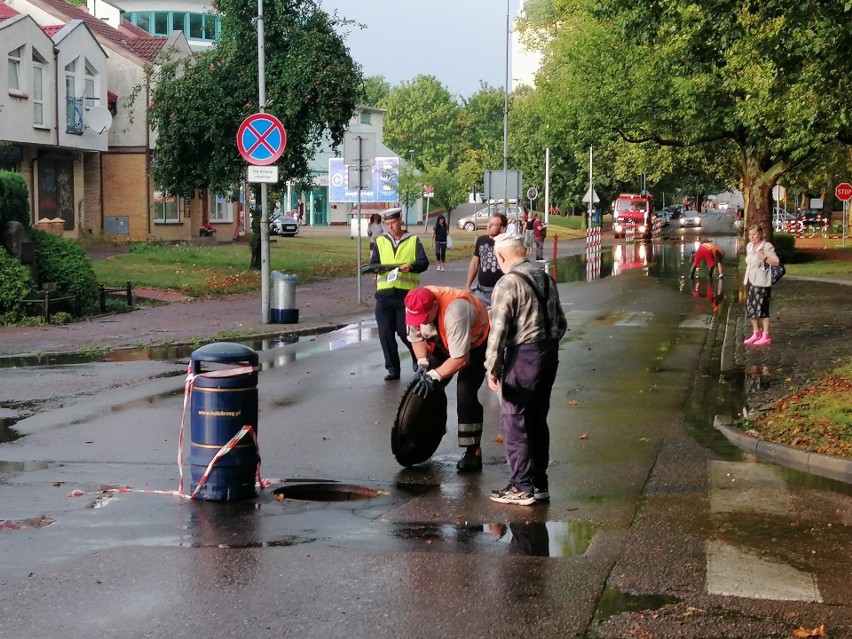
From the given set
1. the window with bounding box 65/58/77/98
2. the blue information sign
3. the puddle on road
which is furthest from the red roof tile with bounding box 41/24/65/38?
the puddle on road

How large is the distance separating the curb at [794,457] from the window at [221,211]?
134ft

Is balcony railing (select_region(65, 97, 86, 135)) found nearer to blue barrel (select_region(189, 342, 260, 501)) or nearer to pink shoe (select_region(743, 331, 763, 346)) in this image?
pink shoe (select_region(743, 331, 763, 346))

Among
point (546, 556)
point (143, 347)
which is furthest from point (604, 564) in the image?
point (143, 347)

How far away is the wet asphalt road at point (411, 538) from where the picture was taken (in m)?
5.44

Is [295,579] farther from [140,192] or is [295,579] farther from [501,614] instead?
[140,192]

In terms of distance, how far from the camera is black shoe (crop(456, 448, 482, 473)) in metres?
8.83

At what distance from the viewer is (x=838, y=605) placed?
564cm

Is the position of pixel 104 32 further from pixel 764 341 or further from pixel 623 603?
pixel 623 603

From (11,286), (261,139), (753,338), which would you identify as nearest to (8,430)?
(261,139)

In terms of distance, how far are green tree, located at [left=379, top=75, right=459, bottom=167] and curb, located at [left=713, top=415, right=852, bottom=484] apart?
99612 mm

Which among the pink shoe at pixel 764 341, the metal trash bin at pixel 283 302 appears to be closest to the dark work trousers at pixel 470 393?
the pink shoe at pixel 764 341

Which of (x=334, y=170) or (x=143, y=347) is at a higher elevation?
(x=334, y=170)

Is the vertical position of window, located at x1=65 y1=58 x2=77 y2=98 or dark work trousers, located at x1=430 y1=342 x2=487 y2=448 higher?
window, located at x1=65 y1=58 x2=77 y2=98

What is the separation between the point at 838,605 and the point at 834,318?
50.8 ft
